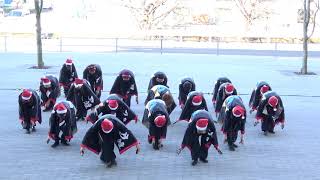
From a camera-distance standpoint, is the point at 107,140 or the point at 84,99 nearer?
the point at 107,140

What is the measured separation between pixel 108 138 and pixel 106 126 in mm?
280

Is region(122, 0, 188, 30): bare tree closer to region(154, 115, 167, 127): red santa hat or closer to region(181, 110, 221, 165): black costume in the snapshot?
region(154, 115, 167, 127): red santa hat

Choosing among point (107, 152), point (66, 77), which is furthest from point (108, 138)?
point (66, 77)

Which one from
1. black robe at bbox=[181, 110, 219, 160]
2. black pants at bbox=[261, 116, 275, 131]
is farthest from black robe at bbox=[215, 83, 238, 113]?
black robe at bbox=[181, 110, 219, 160]

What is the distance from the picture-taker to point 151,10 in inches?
1487

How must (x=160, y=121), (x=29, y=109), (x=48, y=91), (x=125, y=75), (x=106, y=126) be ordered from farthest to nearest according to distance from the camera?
(x=125, y=75) < (x=48, y=91) < (x=29, y=109) < (x=160, y=121) < (x=106, y=126)

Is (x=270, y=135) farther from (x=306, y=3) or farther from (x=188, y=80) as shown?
(x=306, y=3)

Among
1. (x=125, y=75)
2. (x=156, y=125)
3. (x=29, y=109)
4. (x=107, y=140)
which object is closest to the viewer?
(x=107, y=140)

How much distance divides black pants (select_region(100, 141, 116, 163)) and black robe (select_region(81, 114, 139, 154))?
0.13ft

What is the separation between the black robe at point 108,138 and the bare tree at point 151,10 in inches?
1106

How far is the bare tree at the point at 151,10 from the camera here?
37.8 metres

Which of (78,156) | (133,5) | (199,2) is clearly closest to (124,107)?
(78,156)

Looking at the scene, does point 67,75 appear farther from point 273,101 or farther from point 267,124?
point 273,101

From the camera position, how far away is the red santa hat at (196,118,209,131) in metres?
9.94
